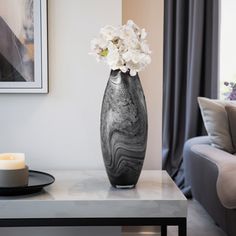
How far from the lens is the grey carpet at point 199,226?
2.62 metres

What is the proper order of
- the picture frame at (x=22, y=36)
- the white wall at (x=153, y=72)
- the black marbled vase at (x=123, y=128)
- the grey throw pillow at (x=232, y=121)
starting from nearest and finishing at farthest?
the black marbled vase at (x=123, y=128)
the picture frame at (x=22, y=36)
the white wall at (x=153, y=72)
the grey throw pillow at (x=232, y=121)

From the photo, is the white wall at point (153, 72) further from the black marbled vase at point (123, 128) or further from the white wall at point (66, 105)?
the black marbled vase at point (123, 128)

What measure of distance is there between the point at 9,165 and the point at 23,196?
0.40 ft

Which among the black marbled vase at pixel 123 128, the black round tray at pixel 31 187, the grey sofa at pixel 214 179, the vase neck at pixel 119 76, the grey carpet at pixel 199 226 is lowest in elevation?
the grey carpet at pixel 199 226

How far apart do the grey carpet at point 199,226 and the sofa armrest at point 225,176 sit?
0.52m

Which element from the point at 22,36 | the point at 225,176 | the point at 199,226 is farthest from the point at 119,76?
the point at 199,226

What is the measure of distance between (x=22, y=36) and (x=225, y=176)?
1269mm

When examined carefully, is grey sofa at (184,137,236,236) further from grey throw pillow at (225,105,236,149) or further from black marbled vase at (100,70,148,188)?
black marbled vase at (100,70,148,188)

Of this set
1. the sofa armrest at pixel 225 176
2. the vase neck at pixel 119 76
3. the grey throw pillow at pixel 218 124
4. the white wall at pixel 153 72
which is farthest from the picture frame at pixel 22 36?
the grey throw pillow at pixel 218 124

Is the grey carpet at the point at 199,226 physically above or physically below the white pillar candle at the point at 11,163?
below

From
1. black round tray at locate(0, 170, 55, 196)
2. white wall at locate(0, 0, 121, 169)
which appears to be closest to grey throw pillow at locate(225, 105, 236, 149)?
white wall at locate(0, 0, 121, 169)

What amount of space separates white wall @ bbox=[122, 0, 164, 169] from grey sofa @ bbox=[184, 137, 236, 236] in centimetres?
36

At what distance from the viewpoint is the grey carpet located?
2.62 m

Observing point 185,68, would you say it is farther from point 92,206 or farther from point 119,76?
point 92,206
